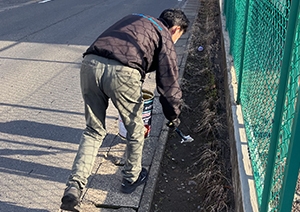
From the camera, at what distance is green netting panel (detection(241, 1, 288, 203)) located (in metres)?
2.57

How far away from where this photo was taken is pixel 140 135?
10.1 feet

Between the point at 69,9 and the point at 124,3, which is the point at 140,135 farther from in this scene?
the point at 124,3

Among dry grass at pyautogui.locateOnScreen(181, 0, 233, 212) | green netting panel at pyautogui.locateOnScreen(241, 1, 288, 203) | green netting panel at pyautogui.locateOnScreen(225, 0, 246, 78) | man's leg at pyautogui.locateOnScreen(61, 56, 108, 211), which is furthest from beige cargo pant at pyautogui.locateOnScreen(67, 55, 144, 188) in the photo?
green netting panel at pyautogui.locateOnScreen(225, 0, 246, 78)

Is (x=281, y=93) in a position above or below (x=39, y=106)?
above

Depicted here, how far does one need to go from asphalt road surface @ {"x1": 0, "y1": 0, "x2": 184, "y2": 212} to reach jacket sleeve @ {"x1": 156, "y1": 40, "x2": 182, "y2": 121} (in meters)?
1.23

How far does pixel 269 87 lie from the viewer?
2.75 m

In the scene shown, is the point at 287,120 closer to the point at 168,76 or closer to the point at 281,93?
the point at 281,93

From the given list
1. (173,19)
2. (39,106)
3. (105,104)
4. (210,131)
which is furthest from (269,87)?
(39,106)

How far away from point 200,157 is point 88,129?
136 centimetres

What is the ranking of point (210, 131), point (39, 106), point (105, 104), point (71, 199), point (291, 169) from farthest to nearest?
point (39, 106) → point (210, 131) → point (105, 104) → point (71, 199) → point (291, 169)

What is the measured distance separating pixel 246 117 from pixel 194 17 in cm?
801

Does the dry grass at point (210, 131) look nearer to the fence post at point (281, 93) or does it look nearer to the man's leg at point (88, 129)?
the fence post at point (281, 93)

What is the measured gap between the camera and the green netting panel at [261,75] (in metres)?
2.57

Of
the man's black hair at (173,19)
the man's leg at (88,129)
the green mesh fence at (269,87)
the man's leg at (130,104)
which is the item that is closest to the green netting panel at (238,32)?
the green mesh fence at (269,87)
